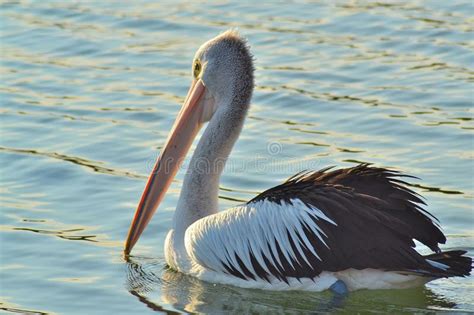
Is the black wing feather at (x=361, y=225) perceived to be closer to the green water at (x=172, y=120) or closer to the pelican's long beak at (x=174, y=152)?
the green water at (x=172, y=120)

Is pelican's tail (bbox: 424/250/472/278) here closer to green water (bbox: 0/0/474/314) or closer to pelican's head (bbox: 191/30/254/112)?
green water (bbox: 0/0/474/314)

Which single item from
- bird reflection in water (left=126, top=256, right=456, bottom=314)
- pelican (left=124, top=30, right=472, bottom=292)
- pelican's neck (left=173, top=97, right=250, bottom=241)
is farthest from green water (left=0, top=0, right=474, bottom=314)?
pelican's neck (left=173, top=97, right=250, bottom=241)

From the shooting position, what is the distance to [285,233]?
6.07 m

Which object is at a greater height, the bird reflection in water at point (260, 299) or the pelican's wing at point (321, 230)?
the pelican's wing at point (321, 230)

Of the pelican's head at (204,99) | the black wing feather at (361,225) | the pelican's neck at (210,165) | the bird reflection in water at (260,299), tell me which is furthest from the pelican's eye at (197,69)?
the bird reflection in water at (260,299)

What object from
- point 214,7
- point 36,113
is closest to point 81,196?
point 36,113

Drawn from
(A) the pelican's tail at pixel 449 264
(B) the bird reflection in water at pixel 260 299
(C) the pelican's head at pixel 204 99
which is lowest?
(B) the bird reflection in water at pixel 260 299

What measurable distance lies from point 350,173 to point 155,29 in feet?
19.5

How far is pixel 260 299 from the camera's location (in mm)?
6086

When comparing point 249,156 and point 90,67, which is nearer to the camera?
point 249,156

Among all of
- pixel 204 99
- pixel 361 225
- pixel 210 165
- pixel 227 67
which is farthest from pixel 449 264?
pixel 204 99

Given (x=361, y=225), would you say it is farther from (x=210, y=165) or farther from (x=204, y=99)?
(x=204, y=99)

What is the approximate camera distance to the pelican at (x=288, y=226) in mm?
5797

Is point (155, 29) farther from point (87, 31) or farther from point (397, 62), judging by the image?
point (397, 62)
